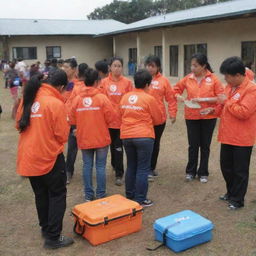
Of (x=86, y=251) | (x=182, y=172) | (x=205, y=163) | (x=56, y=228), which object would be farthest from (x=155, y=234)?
(x=182, y=172)

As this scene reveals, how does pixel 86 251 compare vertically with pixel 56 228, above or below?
below

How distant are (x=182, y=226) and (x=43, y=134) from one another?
4.96ft

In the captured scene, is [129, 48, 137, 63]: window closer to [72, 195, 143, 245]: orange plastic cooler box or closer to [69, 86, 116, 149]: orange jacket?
[69, 86, 116, 149]: orange jacket

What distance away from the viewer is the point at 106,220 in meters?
3.39

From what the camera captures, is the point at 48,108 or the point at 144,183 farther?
the point at 144,183

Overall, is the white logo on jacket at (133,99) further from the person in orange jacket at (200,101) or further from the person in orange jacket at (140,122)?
the person in orange jacket at (200,101)

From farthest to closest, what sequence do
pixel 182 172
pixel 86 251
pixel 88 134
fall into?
1. pixel 182 172
2. pixel 88 134
3. pixel 86 251

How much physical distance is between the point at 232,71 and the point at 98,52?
92.6 feet

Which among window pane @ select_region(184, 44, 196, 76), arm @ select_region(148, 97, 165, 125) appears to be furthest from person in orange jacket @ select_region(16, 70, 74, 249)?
window pane @ select_region(184, 44, 196, 76)

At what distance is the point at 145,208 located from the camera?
430 cm

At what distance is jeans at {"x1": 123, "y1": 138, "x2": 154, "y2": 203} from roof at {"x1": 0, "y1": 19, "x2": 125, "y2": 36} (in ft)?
84.1

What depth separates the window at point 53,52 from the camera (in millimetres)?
30428

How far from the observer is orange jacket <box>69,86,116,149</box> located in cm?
415

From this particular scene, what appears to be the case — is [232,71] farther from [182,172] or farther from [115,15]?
[115,15]
